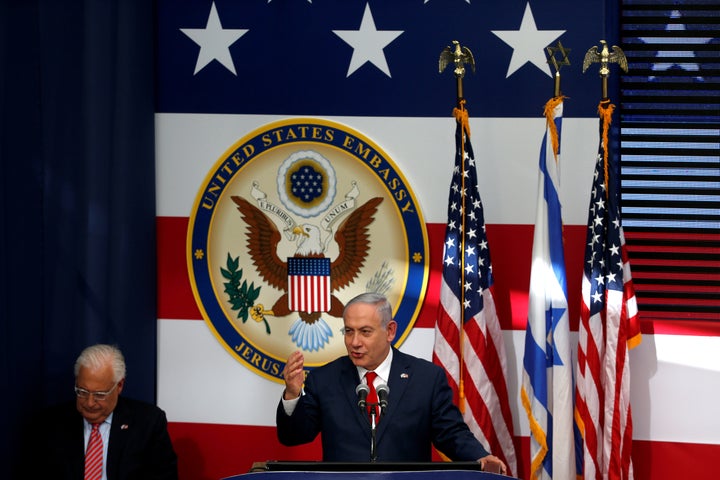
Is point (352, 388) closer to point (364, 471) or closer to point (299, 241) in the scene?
point (364, 471)

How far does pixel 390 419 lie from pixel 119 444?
3.83ft

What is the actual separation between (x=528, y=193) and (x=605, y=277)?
0.59 m

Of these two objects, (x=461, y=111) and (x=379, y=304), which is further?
(x=461, y=111)

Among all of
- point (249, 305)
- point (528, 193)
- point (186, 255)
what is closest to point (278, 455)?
point (249, 305)

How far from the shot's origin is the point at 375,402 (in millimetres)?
3525

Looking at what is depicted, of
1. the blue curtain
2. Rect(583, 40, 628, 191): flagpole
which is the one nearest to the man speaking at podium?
the blue curtain

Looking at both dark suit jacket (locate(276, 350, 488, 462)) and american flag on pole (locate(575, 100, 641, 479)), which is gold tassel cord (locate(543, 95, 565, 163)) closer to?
american flag on pole (locate(575, 100, 641, 479))

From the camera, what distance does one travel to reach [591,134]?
4414mm

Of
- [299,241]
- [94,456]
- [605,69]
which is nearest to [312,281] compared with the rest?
[299,241]

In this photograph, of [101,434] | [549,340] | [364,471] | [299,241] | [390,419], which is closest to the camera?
[364,471]

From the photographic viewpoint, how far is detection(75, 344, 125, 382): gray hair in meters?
3.72

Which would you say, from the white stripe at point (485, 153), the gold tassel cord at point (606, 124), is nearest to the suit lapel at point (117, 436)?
the white stripe at point (485, 153)

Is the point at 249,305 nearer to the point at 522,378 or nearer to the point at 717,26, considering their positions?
the point at 522,378

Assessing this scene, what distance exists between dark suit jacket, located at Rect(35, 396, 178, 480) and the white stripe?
4.44ft
